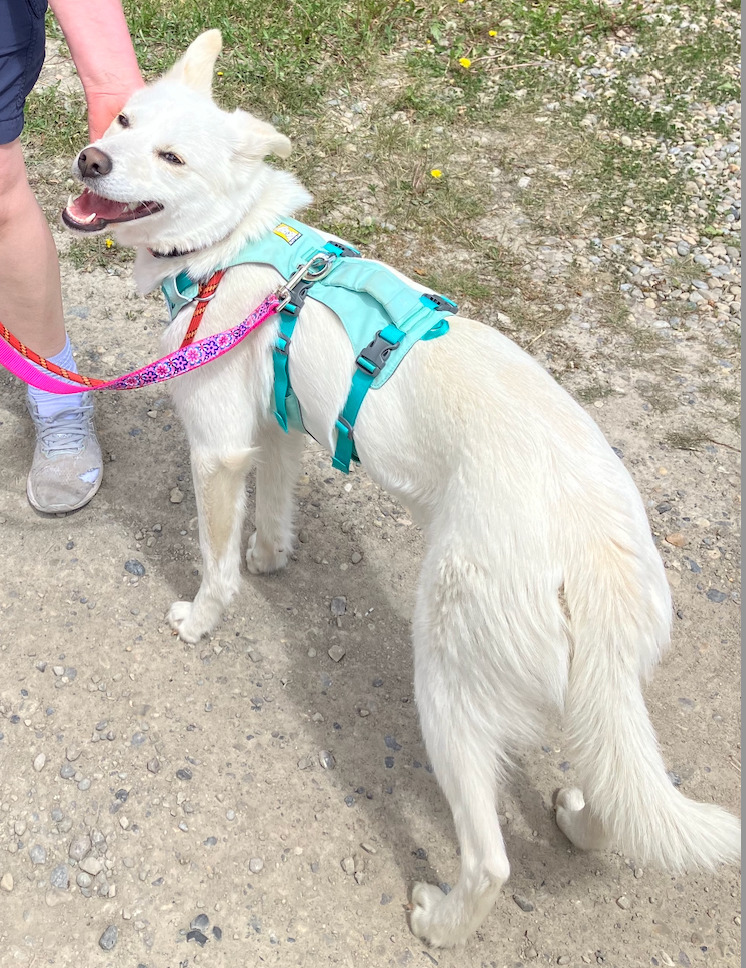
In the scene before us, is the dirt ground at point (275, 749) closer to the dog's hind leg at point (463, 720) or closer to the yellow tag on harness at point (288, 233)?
the dog's hind leg at point (463, 720)

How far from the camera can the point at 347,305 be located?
2.20 m

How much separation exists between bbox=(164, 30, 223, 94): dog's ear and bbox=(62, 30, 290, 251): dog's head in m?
0.08

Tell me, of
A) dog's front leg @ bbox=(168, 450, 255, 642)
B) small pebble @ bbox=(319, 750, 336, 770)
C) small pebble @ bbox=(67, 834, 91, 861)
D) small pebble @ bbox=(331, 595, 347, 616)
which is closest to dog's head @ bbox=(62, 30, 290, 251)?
dog's front leg @ bbox=(168, 450, 255, 642)

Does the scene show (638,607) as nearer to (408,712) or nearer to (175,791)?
(408,712)

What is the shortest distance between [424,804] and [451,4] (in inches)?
221

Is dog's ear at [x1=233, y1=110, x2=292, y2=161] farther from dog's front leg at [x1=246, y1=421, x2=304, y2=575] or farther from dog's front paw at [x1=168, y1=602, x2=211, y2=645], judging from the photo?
dog's front paw at [x1=168, y1=602, x2=211, y2=645]

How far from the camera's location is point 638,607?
5.98 ft

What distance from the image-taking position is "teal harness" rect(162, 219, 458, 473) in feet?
6.98

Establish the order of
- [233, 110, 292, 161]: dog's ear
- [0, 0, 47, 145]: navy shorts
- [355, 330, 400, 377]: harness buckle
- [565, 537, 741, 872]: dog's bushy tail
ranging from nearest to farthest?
[565, 537, 741, 872]: dog's bushy tail < [355, 330, 400, 377]: harness buckle < [233, 110, 292, 161]: dog's ear < [0, 0, 47, 145]: navy shorts

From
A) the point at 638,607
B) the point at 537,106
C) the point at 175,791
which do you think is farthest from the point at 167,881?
the point at 537,106

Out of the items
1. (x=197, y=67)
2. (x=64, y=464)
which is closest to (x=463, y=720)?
(x=64, y=464)

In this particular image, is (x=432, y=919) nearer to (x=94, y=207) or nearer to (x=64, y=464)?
(x=64, y=464)

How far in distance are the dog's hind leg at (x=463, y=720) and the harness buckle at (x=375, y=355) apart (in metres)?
0.55

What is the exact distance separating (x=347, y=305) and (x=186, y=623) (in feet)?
4.38
